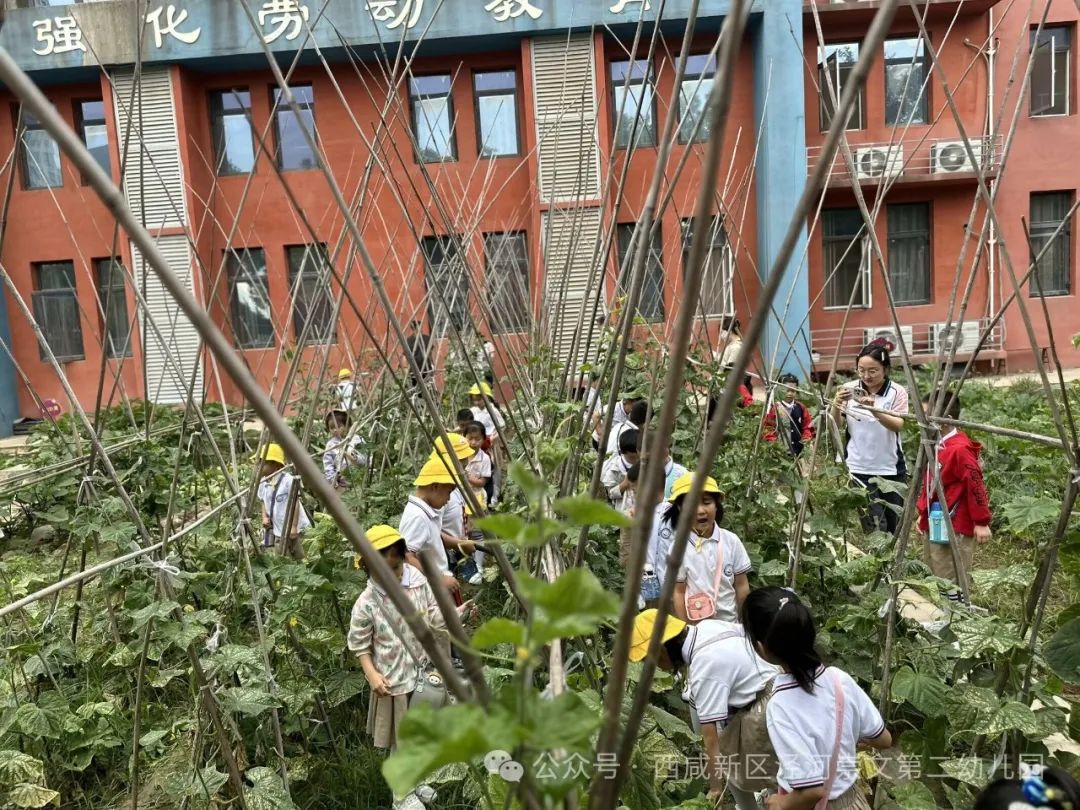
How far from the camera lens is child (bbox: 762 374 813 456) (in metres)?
2.87

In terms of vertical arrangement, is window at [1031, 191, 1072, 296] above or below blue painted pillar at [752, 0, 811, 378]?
below

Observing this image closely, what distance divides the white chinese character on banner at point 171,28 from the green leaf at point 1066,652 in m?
8.91

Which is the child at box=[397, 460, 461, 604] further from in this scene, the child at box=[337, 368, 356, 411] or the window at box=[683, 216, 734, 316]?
the child at box=[337, 368, 356, 411]

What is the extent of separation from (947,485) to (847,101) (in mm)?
2475

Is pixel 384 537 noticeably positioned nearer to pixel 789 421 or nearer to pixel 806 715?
pixel 806 715

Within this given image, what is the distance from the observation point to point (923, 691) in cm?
139

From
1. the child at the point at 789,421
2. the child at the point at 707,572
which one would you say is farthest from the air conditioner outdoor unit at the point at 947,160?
the child at the point at 707,572

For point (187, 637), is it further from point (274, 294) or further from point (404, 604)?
point (274, 294)

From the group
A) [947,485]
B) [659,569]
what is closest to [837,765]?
[659,569]

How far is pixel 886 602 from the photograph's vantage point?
160 cm

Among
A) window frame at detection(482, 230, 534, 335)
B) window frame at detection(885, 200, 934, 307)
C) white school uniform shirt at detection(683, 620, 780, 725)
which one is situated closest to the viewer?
white school uniform shirt at detection(683, 620, 780, 725)

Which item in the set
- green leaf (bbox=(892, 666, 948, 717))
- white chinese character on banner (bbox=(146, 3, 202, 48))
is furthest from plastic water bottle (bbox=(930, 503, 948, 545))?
white chinese character on banner (bbox=(146, 3, 202, 48))

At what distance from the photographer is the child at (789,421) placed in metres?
2.87

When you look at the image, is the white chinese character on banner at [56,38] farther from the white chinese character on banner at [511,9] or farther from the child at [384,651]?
the child at [384,651]
